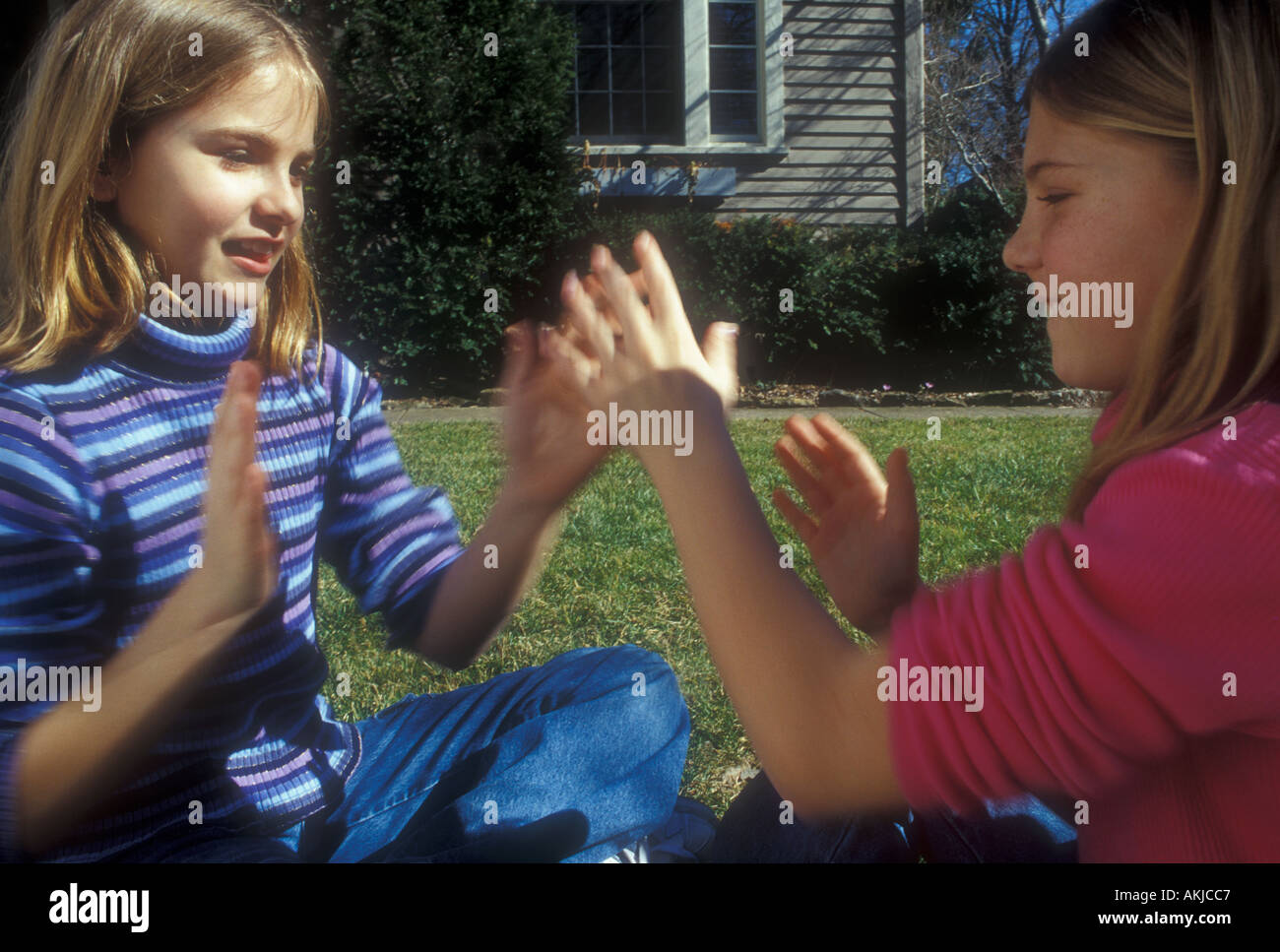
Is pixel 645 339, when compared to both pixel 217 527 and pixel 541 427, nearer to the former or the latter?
pixel 541 427

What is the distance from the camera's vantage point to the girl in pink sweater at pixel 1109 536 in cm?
68

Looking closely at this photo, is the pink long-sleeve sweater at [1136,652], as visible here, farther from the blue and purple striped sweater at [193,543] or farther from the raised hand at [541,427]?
the blue and purple striped sweater at [193,543]

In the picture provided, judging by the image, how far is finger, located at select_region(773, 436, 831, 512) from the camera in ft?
3.45

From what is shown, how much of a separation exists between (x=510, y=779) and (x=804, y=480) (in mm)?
475

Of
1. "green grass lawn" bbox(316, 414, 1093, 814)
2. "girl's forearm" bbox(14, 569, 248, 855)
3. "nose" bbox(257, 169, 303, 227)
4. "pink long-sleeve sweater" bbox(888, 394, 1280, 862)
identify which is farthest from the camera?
"green grass lawn" bbox(316, 414, 1093, 814)

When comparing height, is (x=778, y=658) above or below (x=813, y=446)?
below

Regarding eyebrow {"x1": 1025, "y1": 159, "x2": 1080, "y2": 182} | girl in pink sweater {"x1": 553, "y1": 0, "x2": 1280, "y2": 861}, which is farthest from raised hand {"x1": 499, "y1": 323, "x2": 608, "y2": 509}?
eyebrow {"x1": 1025, "y1": 159, "x2": 1080, "y2": 182}

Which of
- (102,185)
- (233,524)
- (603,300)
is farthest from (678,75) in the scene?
(233,524)

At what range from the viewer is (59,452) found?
35.7 inches

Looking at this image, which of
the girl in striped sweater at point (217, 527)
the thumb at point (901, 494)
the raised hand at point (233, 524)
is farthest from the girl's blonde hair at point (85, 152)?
the thumb at point (901, 494)

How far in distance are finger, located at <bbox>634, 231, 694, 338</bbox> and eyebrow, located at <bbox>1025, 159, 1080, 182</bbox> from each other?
33 cm

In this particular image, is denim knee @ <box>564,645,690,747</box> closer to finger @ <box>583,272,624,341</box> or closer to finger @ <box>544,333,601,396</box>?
finger @ <box>544,333,601,396</box>

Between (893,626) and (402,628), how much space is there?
0.69 metres

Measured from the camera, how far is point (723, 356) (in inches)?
35.7
